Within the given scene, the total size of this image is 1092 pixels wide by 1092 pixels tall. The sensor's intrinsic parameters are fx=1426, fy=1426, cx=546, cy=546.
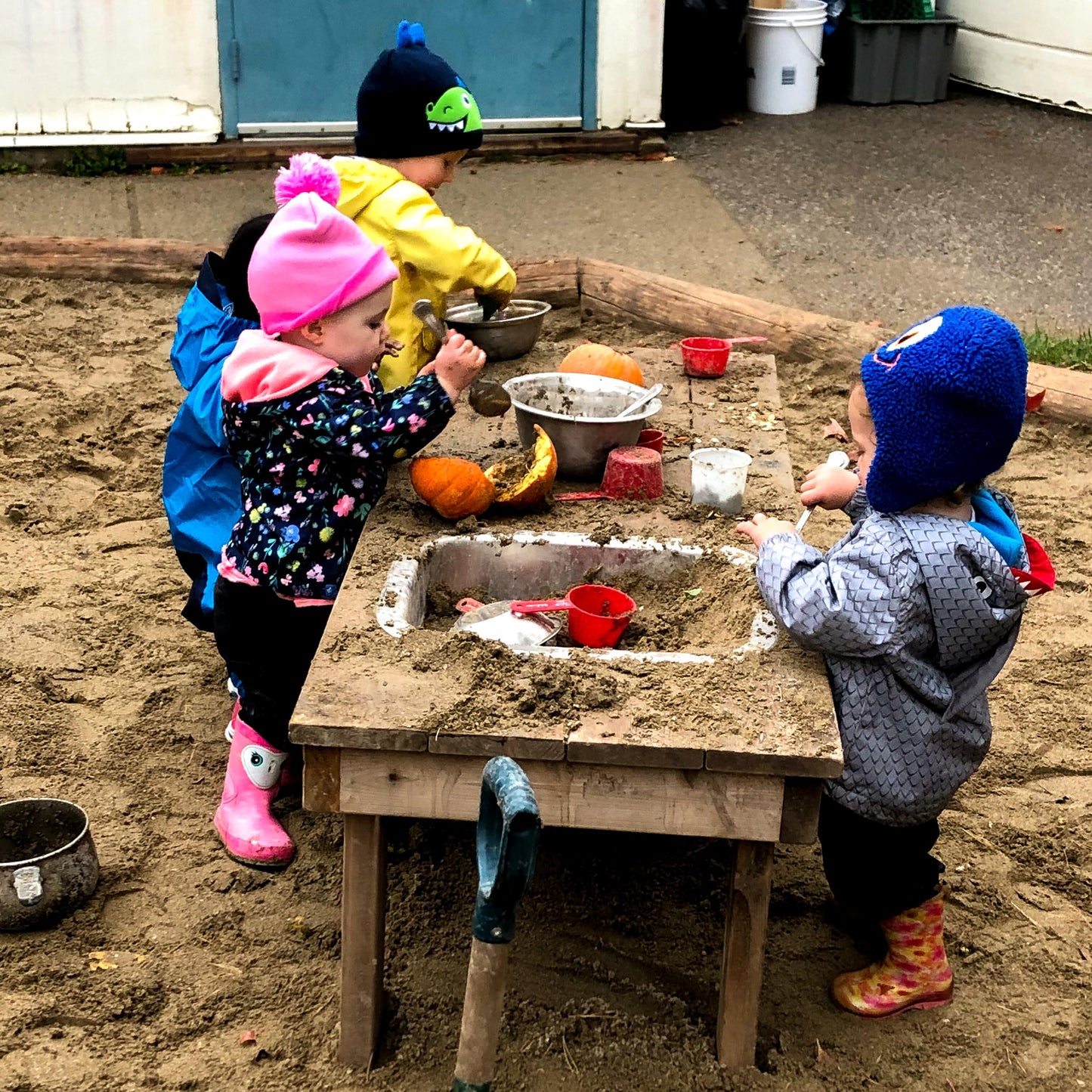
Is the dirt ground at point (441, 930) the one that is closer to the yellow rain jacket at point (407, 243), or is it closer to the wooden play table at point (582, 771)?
the wooden play table at point (582, 771)

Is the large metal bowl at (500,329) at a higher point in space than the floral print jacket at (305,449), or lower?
lower

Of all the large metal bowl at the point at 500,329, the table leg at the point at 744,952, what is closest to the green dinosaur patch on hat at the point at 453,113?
the large metal bowl at the point at 500,329

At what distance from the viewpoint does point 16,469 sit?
488 cm

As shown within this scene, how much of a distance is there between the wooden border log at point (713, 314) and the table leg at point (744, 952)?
137 inches

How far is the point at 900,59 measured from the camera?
9.69 m

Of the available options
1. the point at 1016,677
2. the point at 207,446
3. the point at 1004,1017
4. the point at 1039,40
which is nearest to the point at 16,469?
the point at 207,446

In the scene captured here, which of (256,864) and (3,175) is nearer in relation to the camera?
(256,864)

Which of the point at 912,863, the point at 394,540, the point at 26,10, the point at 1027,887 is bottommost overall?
the point at 1027,887

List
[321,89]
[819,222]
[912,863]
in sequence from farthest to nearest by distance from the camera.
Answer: [321,89], [819,222], [912,863]

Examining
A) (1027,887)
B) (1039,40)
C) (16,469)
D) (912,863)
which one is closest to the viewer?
(912,863)

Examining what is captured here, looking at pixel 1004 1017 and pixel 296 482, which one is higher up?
pixel 296 482

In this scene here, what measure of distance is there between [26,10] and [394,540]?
20.6 feet

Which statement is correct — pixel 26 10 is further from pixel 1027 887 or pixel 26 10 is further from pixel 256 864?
pixel 1027 887

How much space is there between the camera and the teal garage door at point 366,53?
8023 millimetres
